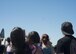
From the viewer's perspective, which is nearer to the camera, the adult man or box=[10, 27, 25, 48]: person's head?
box=[10, 27, 25, 48]: person's head

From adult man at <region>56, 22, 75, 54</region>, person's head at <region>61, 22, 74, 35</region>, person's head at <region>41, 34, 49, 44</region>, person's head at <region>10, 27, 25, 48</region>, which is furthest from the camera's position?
person's head at <region>41, 34, 49, 44</region>

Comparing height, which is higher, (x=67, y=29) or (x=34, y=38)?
(x=67, y=29)

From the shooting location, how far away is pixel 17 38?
22.7 ft

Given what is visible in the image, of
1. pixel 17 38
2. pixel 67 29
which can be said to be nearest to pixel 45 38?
pixel 67 29

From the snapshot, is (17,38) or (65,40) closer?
(17,38)

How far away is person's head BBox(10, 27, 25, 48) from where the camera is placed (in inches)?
273

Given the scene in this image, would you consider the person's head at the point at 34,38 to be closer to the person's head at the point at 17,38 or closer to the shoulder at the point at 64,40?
the shoulder at the point at 64,40

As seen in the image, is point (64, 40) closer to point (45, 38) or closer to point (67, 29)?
point (67, 29)

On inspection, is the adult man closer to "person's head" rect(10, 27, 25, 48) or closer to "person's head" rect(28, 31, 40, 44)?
"person's head" rect(28, 31, 40, 44)

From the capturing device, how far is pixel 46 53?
1133cm

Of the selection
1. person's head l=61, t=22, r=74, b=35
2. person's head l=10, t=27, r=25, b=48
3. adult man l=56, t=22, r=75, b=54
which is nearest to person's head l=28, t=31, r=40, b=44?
adult man l=56, t=22, r=75, b=54

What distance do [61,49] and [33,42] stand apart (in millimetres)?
763

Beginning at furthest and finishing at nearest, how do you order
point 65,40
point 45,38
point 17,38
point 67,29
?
1. point 45,38
2. point 67,29
3. point 65,40
4. point 17,38

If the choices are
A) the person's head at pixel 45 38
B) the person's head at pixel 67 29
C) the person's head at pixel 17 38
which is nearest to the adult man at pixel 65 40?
the person's head at pixel 67 29
